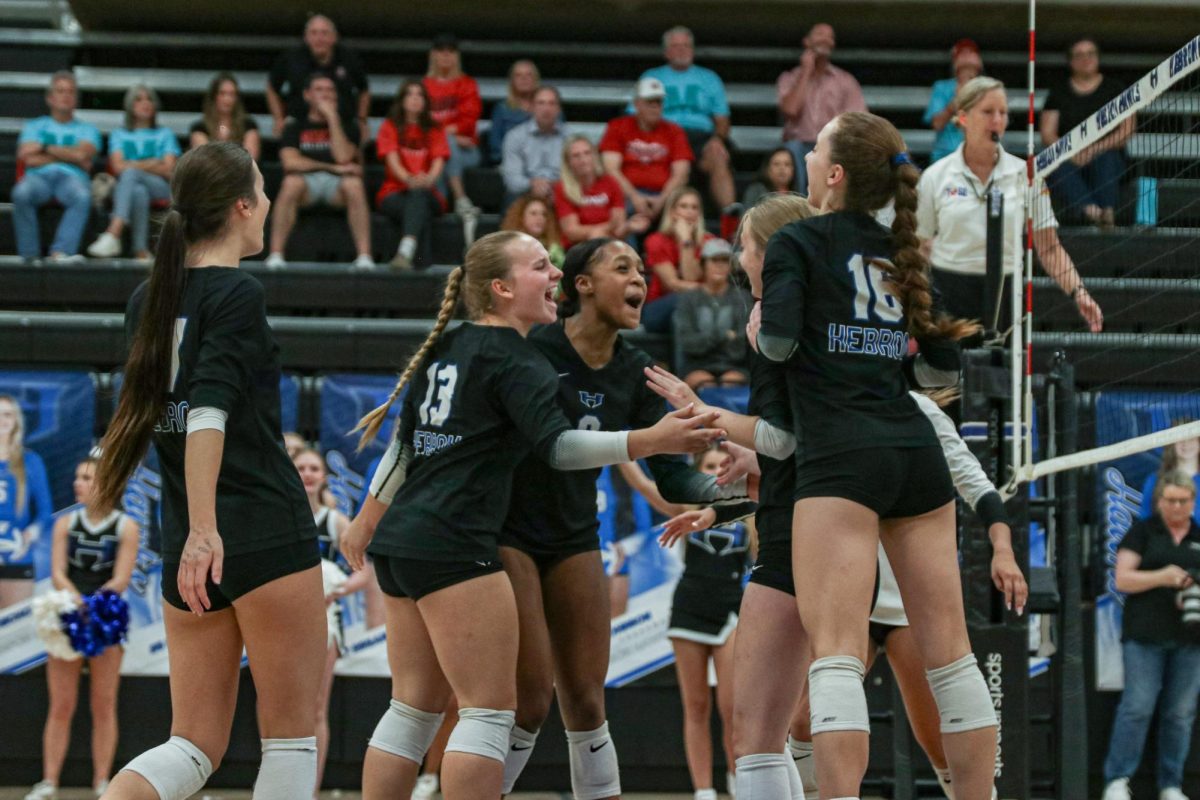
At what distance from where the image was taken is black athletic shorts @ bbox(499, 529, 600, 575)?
16.3ft

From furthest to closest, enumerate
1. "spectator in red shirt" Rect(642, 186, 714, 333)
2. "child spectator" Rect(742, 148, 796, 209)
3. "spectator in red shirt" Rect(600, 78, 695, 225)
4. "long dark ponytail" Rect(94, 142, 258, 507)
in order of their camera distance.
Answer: "spectator in red shirt" Rect(600, 78, 695, 225) → "child spectator" Rect(742, 148, 796, 209) → "spectator in red shirt" Rect(642, 186, 714, 333) → "long dark ponytail" Rect(94, 142, 258, 507)

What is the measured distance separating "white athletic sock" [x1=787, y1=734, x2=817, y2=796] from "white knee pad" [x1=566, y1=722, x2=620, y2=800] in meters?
0.64

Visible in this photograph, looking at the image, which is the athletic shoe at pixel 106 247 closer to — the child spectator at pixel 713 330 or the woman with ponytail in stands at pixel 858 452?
the child spectator at pixel 713 330

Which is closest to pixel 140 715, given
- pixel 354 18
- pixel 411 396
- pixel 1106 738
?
pixel 411 396

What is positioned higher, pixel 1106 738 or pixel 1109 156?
pixel 1109 156

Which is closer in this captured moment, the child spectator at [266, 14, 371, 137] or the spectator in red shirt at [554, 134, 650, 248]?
the spectator in red shirt at [554, 134, 650, 248]

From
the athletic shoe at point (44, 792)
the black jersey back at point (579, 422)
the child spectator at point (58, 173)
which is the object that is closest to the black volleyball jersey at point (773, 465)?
the black jersey back at point (579, 422)

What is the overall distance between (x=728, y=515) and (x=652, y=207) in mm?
6739

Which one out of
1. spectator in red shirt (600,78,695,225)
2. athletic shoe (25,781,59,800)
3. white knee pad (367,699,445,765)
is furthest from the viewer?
spectator in red shirt (600,78,695,225)

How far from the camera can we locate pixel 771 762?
4.18 m

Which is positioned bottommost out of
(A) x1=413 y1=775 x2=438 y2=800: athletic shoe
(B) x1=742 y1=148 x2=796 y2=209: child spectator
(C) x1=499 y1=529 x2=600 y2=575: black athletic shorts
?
(A) x1=413 y1=775 x2=438 y2=800: athletic shoe

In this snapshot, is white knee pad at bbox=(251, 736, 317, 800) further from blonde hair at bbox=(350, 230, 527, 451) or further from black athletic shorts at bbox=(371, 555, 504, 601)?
blonde hair at bbox=(350, 230, 527, 451)

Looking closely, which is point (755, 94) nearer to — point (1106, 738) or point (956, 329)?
point (1106, 738)

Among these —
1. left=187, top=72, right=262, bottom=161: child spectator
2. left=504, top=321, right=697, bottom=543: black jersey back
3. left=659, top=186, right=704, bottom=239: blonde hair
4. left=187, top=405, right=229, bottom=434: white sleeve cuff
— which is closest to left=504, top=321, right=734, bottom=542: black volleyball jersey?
left=504, top=321, right=697, bottom=543: black jersey back
